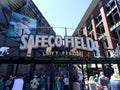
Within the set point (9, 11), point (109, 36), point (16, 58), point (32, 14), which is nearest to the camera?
point (16, 58)

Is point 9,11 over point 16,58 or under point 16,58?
over

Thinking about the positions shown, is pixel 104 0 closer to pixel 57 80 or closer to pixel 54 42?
pixel 54 42

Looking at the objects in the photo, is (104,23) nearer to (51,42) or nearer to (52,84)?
(51,42)

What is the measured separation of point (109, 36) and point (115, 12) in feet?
12.7

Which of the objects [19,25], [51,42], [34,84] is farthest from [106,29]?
[34,84]

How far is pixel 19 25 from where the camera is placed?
19.1 metres

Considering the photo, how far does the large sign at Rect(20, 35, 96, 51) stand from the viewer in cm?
1192

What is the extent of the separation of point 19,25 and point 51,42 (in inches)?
341

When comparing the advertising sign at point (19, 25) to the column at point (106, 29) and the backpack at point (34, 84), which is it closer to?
the backpack at point (34, 84)

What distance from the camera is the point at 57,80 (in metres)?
9.30

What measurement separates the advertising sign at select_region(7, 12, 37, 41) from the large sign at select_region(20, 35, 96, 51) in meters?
5.21

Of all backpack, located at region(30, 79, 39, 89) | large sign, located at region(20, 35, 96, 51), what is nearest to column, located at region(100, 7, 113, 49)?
large sign, located at region(20, 35, 96, 51)

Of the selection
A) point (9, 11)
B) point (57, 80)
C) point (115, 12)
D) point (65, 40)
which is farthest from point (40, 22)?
point (57, 80)

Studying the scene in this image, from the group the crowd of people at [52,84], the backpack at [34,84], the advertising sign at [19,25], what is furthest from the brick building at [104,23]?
the backpack at [34,84]
